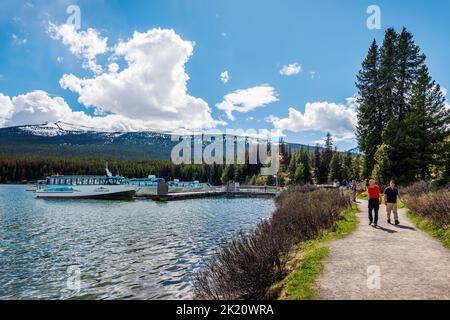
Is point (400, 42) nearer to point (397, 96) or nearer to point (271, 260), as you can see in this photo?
point (397, 96)

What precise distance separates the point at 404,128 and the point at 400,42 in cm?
1473

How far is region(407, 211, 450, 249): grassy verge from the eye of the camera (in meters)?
13.8

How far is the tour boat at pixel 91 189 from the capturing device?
245 feet

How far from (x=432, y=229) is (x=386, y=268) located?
26.3ft

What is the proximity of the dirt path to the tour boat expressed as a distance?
216 ft

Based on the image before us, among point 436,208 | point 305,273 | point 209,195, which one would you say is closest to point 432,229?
point 436,208

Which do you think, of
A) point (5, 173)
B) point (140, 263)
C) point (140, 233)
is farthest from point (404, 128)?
point (5, 173)

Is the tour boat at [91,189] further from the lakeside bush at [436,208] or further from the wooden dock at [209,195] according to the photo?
the lakeside bush at [436,208]

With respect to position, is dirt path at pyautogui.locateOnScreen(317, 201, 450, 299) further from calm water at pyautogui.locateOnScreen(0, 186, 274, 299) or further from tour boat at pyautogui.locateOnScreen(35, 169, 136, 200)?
tour boat at pyautogui.locateOnScreen(35, 169, 136, 200)

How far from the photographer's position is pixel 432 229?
52.9ft

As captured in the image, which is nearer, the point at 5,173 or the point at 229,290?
the point at 229,290

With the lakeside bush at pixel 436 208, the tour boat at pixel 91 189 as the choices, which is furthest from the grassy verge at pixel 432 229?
the tour boat at pixel 91 189

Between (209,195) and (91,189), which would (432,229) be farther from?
(91,189)
